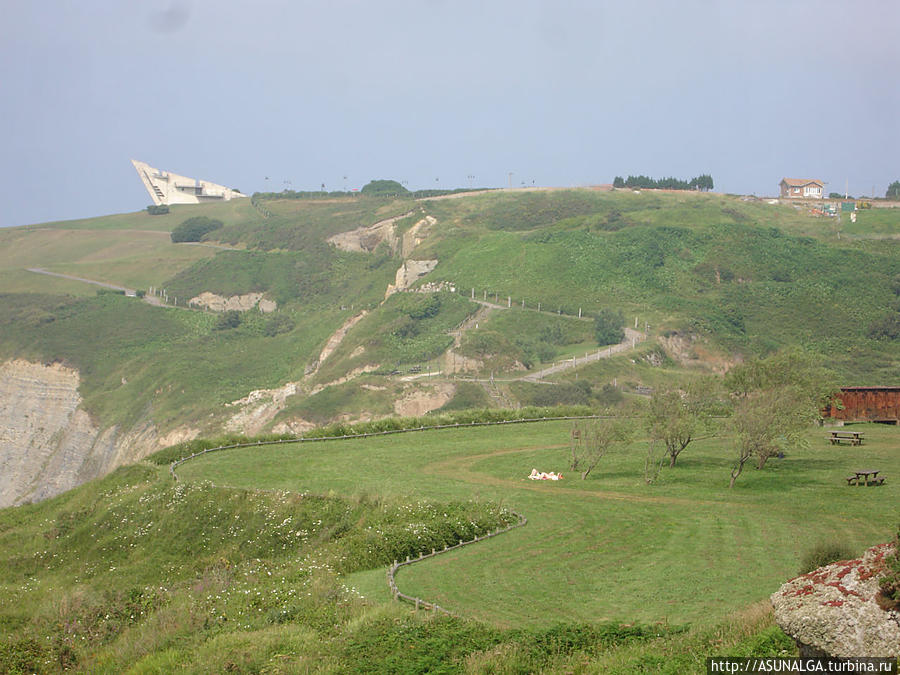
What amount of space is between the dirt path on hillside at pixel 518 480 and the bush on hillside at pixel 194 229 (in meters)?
124

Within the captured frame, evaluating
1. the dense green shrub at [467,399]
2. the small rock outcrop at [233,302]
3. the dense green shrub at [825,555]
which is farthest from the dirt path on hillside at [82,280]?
the dense green shrub at [825,555]

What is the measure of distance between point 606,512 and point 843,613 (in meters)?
15.5

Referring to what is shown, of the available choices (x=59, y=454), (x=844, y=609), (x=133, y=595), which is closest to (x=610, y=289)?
(x=59, y=454)

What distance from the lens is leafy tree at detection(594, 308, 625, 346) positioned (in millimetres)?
76750

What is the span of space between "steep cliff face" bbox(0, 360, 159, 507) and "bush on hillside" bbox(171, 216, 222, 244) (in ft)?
187

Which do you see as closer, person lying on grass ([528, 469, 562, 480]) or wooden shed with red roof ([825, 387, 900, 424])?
person lying on grass ([528, 469, 562, 480])

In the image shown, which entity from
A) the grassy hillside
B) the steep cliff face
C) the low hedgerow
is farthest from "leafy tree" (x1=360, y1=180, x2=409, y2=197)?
the low hedgerow

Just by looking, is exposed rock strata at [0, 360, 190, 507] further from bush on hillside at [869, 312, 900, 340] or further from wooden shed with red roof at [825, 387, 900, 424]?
bush on hillside at [869, 312, 900, 340]

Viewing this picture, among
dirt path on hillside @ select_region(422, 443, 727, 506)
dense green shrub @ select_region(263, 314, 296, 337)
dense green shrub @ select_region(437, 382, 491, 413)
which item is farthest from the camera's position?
dense green shrub @ select_region(263, 314, 296, 337)

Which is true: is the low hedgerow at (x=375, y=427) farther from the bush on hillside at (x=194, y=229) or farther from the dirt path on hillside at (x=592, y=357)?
the bush on hillside at (x=194, y=229)

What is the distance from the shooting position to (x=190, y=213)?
566 feet

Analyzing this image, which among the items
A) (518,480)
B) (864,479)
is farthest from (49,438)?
(864,479)

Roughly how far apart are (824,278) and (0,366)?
9593cm

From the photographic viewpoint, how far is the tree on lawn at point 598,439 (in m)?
31.1
